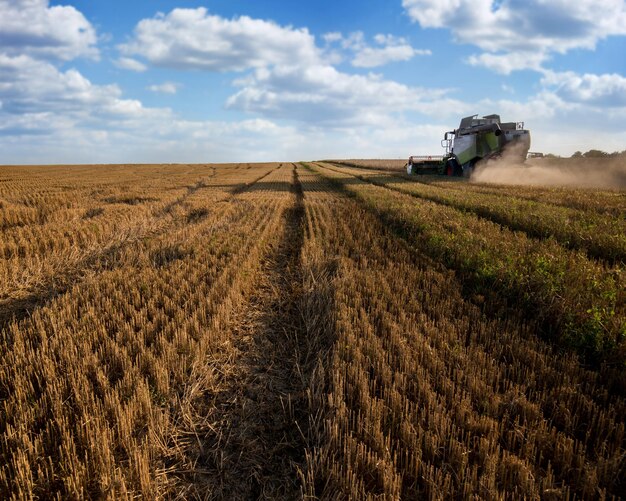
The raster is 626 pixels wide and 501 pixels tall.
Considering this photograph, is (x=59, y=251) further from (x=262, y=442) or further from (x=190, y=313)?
(x=262, y=442)

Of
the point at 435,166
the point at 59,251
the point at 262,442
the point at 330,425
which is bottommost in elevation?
the point at 262,442

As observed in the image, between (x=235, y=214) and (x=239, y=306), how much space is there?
25.5 feet

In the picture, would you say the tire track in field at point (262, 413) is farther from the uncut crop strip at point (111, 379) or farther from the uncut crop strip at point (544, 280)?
the uncut crop strip at point (544, 280)

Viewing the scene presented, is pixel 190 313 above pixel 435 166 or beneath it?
beneath

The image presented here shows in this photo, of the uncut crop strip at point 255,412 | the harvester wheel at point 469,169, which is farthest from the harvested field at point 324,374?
the harvester wheel at point 469,169

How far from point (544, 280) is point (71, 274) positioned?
8.30m

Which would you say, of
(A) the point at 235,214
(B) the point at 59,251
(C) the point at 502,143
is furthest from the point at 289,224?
(C) the point at 502,143

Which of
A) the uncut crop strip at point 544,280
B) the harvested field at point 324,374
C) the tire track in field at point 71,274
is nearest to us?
the harvested field at point 324,374

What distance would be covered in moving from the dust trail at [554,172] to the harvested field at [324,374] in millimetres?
13926

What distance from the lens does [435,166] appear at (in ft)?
90.2

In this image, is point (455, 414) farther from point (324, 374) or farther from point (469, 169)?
point (469, 169)

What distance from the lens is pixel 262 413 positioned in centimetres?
356

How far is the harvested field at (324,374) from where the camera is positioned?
2645mm

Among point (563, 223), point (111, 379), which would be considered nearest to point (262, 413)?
point (111, 379)
